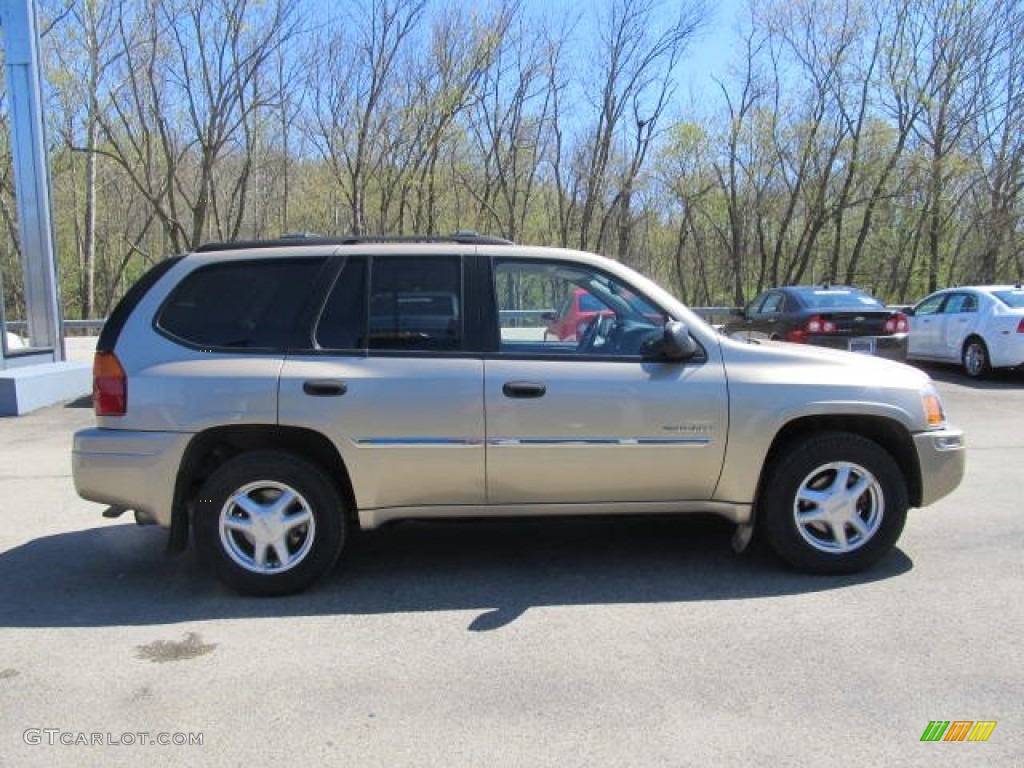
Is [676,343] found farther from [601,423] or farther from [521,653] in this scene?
[521,653]

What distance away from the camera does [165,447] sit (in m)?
3.99

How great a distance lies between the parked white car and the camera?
11.9 metres

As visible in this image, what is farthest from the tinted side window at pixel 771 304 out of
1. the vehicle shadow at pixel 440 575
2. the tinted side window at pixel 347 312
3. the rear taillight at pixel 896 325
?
the tinted side window at pixel 347 312

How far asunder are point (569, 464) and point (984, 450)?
555 cm

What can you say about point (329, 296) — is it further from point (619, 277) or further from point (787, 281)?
point (787, 281)

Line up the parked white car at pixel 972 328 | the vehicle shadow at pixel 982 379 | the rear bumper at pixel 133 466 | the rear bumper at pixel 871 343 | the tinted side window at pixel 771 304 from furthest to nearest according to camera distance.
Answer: the tinted side window at pixel 771 304
the vehicle shadow at pixel 982 379
the parked white car at pixel 972 328
the rear bumper at pixel 871 343
the rear bumper at pixel 133 466

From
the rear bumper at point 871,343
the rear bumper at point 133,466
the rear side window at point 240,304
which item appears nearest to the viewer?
the rear bumper at point 133,466

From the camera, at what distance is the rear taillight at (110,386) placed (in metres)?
4.02

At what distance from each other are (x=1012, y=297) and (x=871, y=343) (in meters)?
3.06

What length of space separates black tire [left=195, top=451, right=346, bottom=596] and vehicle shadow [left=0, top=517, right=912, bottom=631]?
0.49 ft

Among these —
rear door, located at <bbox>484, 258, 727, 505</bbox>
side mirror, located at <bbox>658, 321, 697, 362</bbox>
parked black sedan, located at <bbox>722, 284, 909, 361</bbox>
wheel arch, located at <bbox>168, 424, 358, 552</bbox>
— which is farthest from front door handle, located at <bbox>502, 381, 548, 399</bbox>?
parked black sedan, located at <bbox>722, 284, 909, 361</bbox>

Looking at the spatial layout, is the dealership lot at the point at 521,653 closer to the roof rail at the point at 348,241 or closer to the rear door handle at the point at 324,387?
the rear door handle at the point at 324,387

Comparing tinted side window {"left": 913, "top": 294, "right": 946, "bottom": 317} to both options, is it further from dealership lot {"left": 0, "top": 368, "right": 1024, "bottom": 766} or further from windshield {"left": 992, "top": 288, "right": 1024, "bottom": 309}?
dealership lot {"left": 0, "top": 368, "right": 1024, "bottom": 766}

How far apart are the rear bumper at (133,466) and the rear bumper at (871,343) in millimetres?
9410
